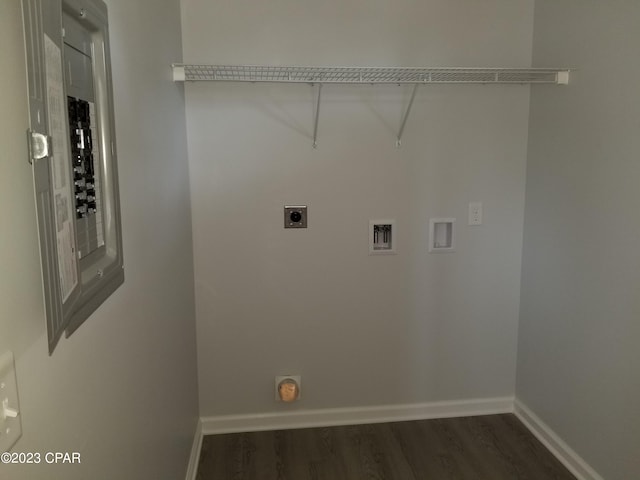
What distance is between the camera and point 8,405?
63 cm

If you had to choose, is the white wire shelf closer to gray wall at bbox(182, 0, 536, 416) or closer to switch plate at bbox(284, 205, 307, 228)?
gray wall at bbox(182, 0, 536, 416)

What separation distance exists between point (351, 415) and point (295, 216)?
1.11 m

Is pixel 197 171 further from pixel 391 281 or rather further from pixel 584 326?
pixel 584 326

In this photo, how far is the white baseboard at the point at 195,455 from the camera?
2.12 metres

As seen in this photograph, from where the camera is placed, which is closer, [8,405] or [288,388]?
[8,405]

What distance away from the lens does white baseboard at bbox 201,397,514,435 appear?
2.52 m

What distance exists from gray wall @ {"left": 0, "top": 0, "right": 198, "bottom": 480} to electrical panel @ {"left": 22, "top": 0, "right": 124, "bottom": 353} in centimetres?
3

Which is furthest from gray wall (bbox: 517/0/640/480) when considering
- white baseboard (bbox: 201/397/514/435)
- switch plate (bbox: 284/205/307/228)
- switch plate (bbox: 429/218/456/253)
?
switch plate (bbox: 284/205/307/228)

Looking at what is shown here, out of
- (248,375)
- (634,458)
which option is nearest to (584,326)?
(634,458)

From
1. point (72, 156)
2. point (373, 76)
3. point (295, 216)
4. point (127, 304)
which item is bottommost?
point (127, 304)

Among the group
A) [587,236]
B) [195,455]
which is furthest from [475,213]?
[195,455]

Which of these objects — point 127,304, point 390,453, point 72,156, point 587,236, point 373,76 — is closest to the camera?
point 72,156

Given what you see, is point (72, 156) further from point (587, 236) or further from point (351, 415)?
point (351, 415)

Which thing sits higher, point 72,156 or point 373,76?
point 373,76
